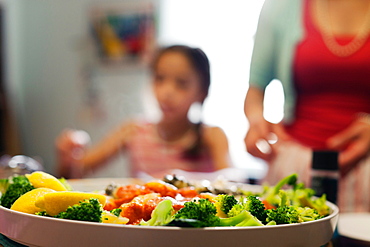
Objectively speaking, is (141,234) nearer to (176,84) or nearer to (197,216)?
(197,216)

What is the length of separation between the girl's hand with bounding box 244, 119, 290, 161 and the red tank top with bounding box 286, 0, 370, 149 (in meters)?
0.14

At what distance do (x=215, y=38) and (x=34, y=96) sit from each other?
2.52 meters

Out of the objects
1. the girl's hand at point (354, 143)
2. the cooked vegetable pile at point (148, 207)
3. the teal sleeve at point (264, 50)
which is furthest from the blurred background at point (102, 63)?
the cooked vegetable pile at point (148, 207)

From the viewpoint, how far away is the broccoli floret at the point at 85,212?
0.49 meters

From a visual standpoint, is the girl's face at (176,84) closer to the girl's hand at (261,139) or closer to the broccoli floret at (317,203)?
the girl's hand at (261,139)

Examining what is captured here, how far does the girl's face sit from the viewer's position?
2291 millimetres

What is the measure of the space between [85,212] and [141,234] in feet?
0.30

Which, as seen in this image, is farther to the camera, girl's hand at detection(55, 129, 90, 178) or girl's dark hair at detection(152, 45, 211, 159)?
girl's dark hair at detection(152, 45, 211, 159)

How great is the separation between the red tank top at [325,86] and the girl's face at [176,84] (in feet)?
2.49

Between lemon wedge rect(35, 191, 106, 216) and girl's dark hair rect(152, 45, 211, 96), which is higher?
girl's dark hair rect(152, 45, 211, 96)

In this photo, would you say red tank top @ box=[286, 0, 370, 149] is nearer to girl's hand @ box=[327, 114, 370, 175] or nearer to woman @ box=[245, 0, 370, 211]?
woman @ box=[245, 0, 370, 211]

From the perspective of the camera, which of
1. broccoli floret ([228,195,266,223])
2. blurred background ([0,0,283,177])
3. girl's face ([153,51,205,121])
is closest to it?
broccoli floret ([228,195,266,223])

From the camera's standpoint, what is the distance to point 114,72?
4430mm

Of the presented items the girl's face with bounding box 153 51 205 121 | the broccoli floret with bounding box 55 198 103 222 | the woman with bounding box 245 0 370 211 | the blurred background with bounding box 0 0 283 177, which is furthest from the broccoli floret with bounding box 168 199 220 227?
the blurred background with bounding box 0 0 283 177
